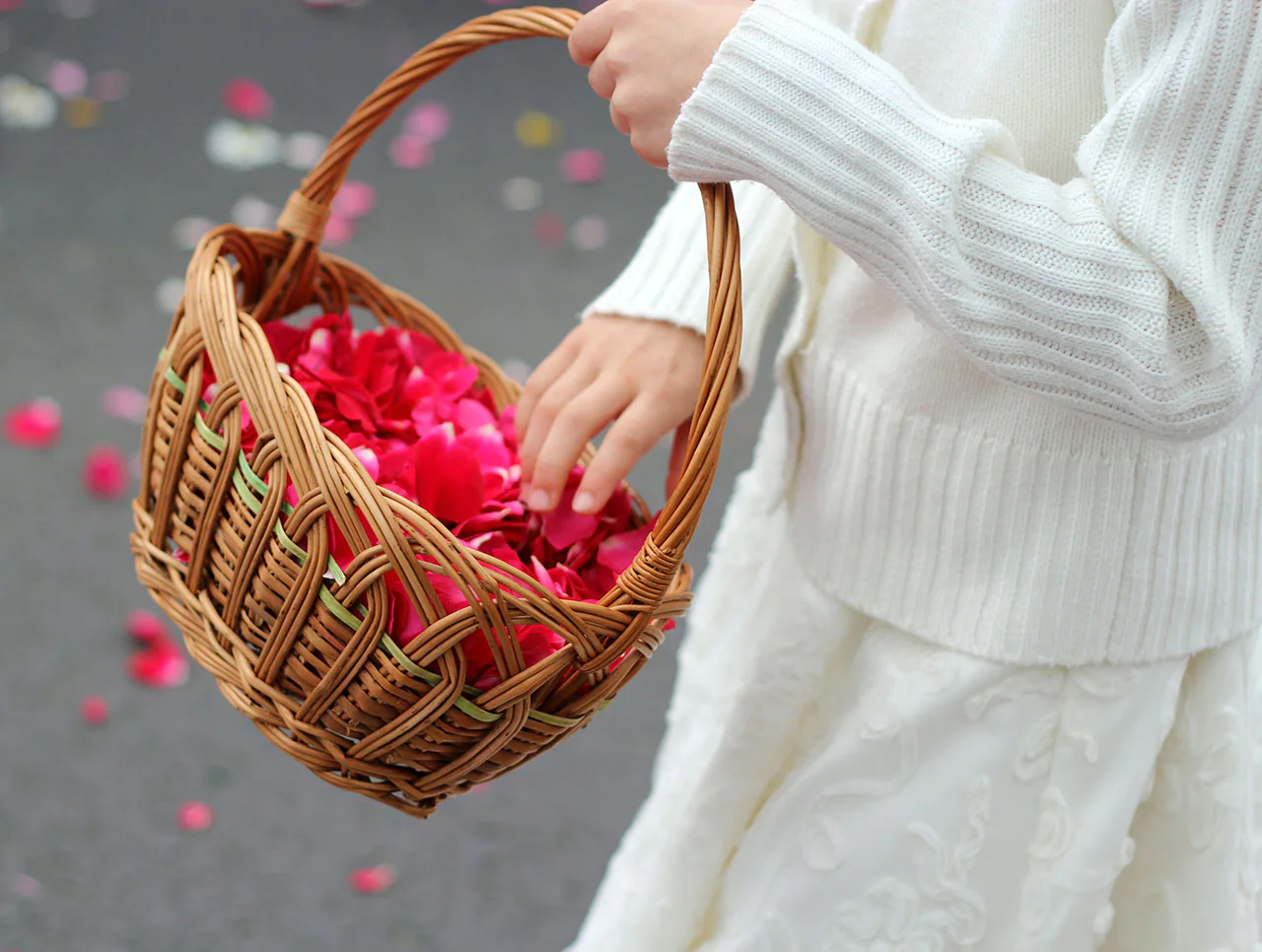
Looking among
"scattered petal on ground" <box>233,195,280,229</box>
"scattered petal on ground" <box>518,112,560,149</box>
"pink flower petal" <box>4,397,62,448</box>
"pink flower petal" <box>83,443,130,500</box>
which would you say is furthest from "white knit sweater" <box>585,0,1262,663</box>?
"scattered petal on ground" <box>518,112,560,149</box>

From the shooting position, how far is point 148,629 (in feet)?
4.77

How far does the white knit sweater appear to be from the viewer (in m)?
0.54

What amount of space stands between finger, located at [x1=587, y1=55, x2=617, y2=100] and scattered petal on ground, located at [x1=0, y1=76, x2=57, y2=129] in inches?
78.6

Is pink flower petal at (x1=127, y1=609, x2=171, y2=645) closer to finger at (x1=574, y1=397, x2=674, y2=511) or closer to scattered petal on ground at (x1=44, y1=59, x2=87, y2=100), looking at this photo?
finger at (x1=574, y1=397, x2=674, y2=511)

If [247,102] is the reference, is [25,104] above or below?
below

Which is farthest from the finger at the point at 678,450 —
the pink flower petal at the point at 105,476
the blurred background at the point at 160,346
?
the pink flower petal at the point at 105,476

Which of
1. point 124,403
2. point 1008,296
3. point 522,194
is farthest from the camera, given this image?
point 522,194

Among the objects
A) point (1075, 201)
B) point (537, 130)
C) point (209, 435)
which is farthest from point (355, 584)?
point (537, 130)

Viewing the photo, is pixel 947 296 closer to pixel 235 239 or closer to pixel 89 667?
pixel 235 239

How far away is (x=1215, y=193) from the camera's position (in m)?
0.54

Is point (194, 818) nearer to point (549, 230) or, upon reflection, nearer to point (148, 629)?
point (148, 629)

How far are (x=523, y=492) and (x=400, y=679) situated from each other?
0.55 ft

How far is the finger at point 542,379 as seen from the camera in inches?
30.0

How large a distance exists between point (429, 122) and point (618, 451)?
6.48 ft
